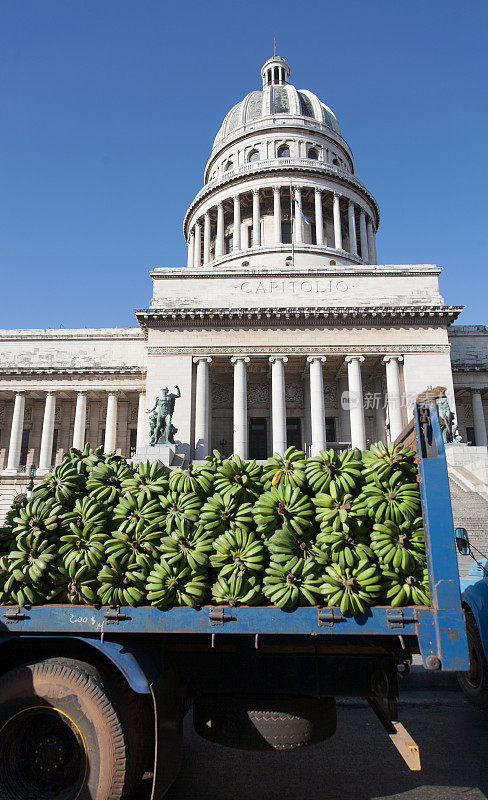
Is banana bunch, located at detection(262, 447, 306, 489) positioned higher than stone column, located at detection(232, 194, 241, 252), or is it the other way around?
stone column, located at detection(232, 194, 241, 252)

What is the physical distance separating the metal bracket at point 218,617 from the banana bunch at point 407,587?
1.33 metres

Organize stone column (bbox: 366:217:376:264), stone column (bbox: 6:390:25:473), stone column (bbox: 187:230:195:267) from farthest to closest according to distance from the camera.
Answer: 1. stone column (bbox: 187:230:195:267)
2. stone column (bbox: 366:217:376:264)
3. stone column (bbox: 6:390:25:473)

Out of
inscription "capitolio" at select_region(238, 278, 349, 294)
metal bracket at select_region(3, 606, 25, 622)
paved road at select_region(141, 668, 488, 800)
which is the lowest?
paved road at select_region(141, 668, 488, 800)

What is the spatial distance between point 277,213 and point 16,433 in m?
27.1

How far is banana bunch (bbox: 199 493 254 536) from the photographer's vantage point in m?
4.97

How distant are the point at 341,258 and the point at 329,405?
52.5 feet

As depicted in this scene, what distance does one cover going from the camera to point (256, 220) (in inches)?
1831

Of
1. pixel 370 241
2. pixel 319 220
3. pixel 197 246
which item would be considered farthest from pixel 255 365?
pixel 370 241

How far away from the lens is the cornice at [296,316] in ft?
105

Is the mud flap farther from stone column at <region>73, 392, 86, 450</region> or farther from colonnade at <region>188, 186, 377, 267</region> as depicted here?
colonnade at <region>188, 186, 377, 267</region>

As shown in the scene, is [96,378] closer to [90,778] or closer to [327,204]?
[327,204]

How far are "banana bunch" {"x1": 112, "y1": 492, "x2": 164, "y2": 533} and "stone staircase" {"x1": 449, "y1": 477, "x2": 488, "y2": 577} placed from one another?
34.3 feet

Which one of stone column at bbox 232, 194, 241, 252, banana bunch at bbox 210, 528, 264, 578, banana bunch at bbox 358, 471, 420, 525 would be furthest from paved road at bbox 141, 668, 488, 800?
stone column at bbox 232, 194, 241, 252

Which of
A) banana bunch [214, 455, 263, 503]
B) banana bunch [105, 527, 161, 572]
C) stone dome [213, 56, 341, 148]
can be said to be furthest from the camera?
stone dome [213, 56, 341, 148]
